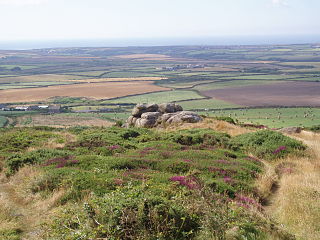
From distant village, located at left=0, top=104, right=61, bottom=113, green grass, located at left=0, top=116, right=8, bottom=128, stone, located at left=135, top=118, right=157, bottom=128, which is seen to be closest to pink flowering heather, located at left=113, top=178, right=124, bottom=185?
stone, located at left=135, top=118, right=157, bottom=128

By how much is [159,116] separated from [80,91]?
85.1 meters

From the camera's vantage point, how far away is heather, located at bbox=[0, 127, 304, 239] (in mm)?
8672

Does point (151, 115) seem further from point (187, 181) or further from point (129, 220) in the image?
point (129, 220)

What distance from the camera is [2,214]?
11234 mm

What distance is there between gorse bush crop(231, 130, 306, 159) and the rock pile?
11.1 meters

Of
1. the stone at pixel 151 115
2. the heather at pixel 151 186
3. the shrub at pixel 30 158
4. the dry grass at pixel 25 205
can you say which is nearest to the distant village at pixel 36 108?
the stone at pixel 151 115

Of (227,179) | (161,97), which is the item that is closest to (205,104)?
(161,97)

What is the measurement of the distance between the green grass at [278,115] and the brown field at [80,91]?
44850mm

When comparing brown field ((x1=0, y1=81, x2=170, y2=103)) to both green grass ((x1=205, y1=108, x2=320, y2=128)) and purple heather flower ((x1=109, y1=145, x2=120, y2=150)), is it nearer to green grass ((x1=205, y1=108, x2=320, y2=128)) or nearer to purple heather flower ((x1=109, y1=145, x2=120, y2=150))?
green grass ((x1=205, y1=108, x2=320, y2=128))

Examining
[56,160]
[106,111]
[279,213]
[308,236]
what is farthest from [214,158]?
[106,111]

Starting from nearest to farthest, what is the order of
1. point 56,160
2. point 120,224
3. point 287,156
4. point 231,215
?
point 120,224
point 231,215
point 56,160
point 287,156

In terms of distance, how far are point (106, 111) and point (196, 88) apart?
47.9 m

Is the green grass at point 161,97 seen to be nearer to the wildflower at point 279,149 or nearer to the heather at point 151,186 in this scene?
the heather at point 151,186

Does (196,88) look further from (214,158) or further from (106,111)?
(214,158)
